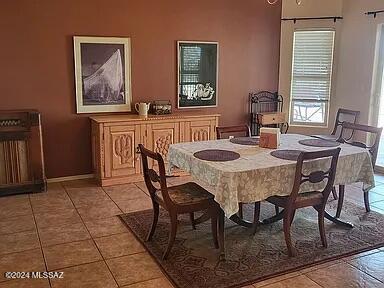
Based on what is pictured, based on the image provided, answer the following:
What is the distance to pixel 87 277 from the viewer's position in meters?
2.81

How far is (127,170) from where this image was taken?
500cm

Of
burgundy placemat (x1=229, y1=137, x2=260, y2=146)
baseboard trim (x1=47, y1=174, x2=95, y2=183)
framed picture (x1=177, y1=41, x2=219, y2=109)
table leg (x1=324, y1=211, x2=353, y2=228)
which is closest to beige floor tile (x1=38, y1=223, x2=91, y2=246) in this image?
baseboard trim (x1=47, y1=174, x2=95, y2=183)

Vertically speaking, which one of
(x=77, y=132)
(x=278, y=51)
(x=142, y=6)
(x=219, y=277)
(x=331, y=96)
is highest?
(x=142, y=6)

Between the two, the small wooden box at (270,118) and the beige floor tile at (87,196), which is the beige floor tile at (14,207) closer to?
the beige floor tile at (87,196)

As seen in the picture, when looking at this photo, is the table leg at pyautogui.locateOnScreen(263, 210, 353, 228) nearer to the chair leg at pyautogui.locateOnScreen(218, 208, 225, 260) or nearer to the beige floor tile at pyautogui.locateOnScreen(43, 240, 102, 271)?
the chair leg at pyautogui.locateOnScreen(218, 208, 225, 260)

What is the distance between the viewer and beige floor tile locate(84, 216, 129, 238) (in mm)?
3565

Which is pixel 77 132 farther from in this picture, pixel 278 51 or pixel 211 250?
pixel 278 51

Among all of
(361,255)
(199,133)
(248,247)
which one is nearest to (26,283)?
(248,247)

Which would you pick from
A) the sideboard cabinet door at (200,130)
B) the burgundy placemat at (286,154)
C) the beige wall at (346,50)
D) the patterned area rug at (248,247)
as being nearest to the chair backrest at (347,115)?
the beige wall at (346,50)

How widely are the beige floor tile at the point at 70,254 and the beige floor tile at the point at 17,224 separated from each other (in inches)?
20.7

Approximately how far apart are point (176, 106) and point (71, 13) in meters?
1.85

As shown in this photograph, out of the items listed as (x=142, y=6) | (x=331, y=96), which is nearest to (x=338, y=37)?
(x=331, y=96)

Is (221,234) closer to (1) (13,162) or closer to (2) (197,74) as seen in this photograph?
(1) (13,162)

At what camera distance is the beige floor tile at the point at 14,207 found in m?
3.96
